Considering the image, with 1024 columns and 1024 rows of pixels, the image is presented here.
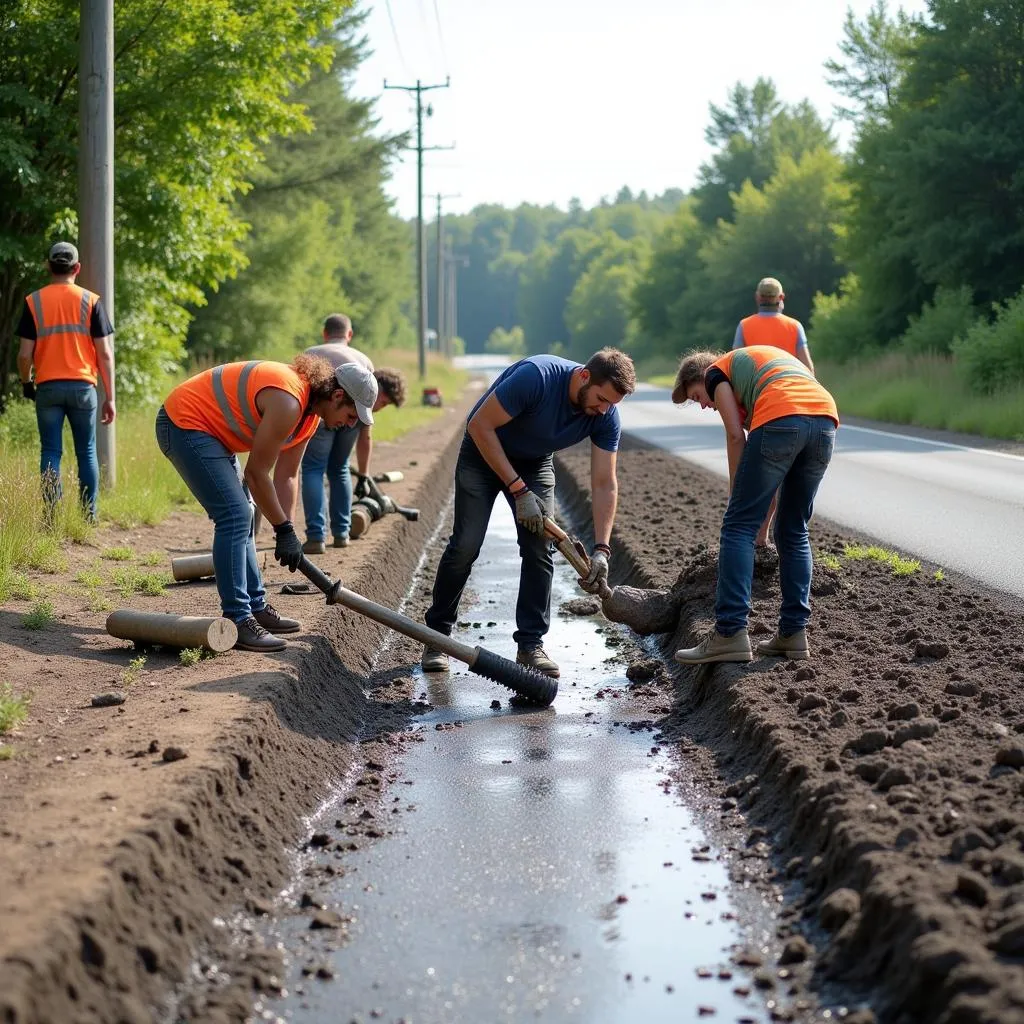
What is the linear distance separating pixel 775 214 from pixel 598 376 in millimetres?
54106

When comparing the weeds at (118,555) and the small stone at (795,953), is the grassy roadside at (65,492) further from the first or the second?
the small stone at (795,953)

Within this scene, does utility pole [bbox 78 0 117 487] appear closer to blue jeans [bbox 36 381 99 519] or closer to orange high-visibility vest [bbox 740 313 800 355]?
blue jeans [bbox 36 381 99 519]

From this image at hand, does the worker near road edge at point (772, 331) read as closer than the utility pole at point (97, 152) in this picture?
Yes

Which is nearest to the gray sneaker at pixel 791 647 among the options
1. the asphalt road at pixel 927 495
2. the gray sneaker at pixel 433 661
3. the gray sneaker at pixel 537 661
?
the gray sneaker at pixel 537 661

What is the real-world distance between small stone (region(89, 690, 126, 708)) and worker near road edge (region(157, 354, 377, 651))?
1.10 metres

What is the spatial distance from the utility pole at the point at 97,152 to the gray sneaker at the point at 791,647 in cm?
672

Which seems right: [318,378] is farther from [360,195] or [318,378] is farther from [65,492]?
[360,195]

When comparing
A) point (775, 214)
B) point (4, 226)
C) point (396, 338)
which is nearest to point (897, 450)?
point (4, 226)

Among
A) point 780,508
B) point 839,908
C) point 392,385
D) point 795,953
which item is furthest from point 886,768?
point 392,385

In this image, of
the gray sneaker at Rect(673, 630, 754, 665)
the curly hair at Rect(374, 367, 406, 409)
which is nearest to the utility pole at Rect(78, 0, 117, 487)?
the curly hair at Rect(374, 367, 406, 409)

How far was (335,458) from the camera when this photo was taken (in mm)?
10109

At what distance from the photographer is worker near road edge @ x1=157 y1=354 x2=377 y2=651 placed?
21.5ft

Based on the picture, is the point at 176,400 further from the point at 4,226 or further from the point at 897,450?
the point at 897,450

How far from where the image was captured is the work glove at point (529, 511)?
6969 millimetres
